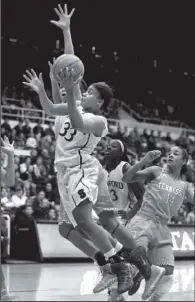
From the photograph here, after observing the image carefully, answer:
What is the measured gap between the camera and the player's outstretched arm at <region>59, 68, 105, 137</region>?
3.57 metres

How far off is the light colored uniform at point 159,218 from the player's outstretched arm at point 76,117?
137cm

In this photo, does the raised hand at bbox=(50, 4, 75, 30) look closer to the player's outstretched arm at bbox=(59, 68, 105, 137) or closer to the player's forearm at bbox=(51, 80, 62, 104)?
the player's forearm at bbox=(51, 80, 62, 104)

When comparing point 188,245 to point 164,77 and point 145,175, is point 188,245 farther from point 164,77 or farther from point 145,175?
point 145,175

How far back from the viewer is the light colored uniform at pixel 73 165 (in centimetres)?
441

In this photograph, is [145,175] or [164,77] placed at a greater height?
[164,77]

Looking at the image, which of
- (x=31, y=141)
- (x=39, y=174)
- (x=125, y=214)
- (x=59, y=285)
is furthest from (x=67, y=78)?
(x=31, y=141)

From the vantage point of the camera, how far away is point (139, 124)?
1365cm

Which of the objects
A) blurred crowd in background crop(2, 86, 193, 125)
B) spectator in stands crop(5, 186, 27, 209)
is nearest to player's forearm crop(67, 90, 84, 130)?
blurred crowd in background crop(2, 86, 193, 125)

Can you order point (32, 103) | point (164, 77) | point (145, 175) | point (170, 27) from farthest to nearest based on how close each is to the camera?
point (32, 103) → point (164, 77) → point (170, 27) → point (145, 175)

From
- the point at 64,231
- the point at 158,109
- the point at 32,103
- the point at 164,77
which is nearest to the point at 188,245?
the point at 158,109

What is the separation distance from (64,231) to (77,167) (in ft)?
2.12

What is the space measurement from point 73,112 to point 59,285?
3376mm

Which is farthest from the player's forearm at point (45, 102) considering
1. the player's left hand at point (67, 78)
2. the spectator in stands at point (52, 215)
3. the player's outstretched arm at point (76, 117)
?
the spectator in stands at point (52, 215)

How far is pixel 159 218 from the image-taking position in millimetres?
5547
